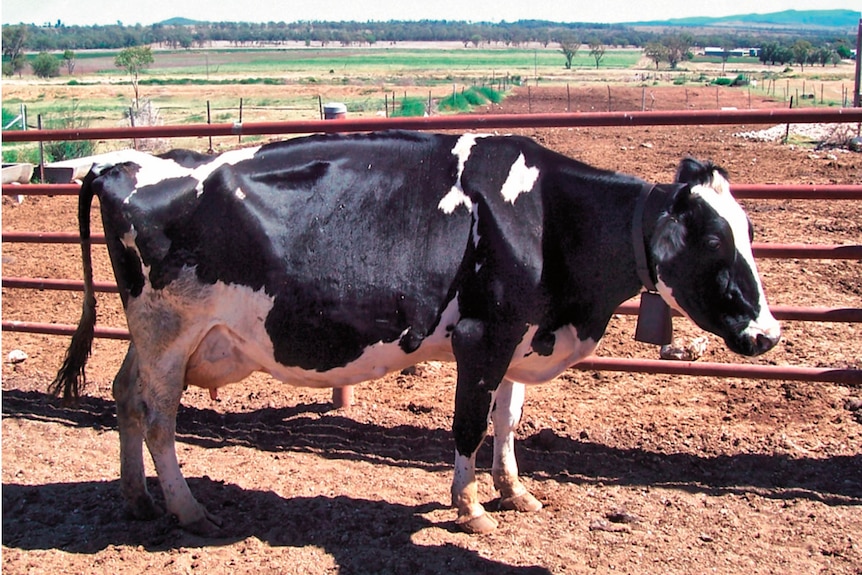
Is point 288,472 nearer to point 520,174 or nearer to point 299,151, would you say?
point 299,151

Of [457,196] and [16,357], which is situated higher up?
[457,196]

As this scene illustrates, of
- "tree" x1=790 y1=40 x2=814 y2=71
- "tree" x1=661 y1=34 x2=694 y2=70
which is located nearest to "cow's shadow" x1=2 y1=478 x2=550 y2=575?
"tree" x1=790 y1=40 x2=814 y2=71

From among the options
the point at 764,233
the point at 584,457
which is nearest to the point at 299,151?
the point at 584,457

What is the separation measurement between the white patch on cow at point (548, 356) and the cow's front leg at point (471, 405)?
11 cm

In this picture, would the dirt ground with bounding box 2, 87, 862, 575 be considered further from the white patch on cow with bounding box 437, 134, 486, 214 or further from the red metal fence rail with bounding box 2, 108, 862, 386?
the white patch on cow with bounding box 437, 134, 486, 214

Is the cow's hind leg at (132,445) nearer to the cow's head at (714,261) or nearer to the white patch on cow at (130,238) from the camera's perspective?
the white patch on cow at (130,238)

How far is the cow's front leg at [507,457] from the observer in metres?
4.13

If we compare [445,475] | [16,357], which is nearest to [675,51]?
[16,357]

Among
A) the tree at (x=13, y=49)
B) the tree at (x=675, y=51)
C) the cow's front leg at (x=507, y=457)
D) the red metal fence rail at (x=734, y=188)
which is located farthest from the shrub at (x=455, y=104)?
the tree at (x=675, y=51)

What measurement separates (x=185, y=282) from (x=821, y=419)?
3505mm

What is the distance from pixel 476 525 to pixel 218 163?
1948 mm

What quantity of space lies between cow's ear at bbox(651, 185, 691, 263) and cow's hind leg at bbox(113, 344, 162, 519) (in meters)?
2.39

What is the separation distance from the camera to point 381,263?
12.1 feet

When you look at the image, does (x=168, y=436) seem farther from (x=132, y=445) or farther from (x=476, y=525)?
(x=476, y=525)
